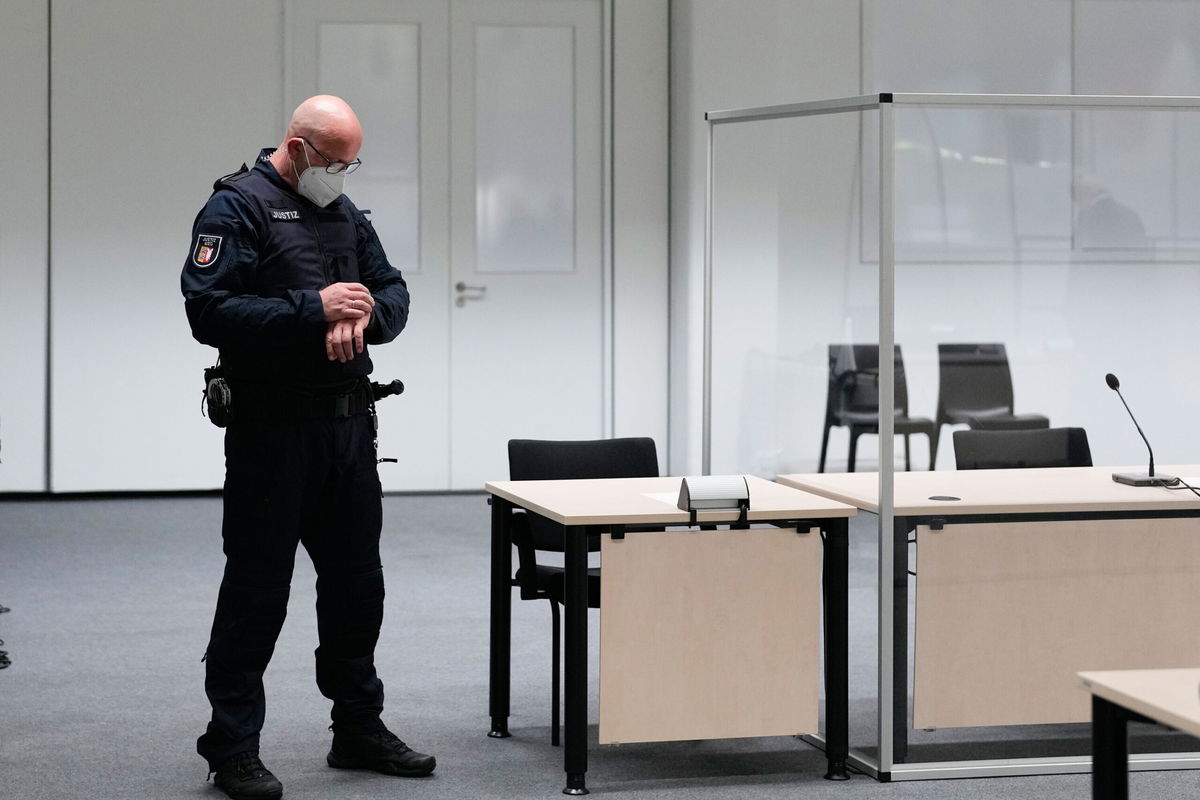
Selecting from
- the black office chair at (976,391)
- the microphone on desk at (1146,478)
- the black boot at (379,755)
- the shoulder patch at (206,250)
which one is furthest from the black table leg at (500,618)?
the microphone on desk at (1146,478)

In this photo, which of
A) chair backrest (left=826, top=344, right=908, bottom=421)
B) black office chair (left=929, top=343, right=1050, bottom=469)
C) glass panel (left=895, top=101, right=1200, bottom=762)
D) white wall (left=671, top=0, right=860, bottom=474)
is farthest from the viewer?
white wall (left=671, top=0, right=860, bottom=474)

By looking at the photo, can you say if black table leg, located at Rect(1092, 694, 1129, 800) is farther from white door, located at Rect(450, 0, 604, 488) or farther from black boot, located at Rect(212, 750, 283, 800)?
white door, located at Rect(450, 0, 604, 488)

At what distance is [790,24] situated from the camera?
7.71 m

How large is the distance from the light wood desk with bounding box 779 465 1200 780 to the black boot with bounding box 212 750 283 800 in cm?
145

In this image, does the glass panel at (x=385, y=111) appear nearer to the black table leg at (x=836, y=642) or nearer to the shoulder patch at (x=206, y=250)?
the shoulder patch at (x=206, y=250)

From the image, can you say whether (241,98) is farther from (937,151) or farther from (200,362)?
(937,151)

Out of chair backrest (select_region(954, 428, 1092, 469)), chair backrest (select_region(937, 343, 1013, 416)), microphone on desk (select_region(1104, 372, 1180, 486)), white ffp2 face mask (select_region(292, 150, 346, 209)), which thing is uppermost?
white ffp2 face mask (select_region(292, 150, 346, 209))

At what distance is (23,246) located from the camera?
773 cm

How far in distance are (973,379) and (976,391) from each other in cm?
15

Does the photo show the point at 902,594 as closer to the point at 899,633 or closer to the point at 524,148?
the point at 899,633

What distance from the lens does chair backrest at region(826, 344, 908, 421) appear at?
3.73 metres

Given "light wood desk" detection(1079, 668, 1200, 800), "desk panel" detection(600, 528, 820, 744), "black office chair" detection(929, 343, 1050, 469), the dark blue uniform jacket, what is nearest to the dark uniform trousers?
the dark blue uniform jacket

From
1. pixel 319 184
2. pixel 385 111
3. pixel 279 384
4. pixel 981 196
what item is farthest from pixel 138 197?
pixel 279 384

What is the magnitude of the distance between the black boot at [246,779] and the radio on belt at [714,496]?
1118mm
